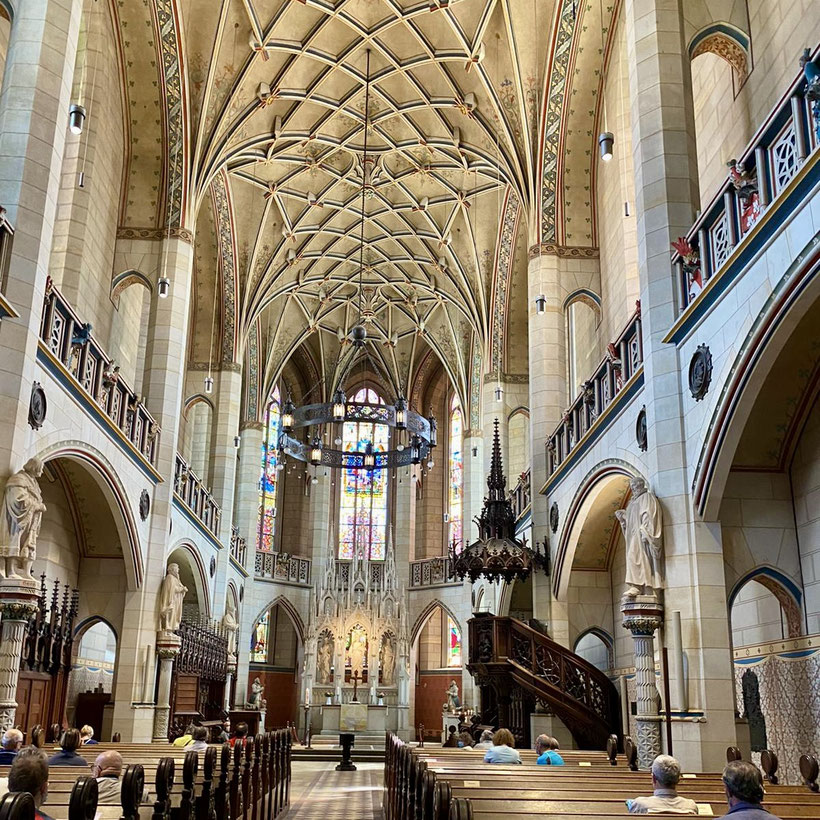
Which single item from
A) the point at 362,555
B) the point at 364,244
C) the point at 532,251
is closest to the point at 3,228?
the point at 532,251

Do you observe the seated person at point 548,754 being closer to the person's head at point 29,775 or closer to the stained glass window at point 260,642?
the person's head at point 29,775

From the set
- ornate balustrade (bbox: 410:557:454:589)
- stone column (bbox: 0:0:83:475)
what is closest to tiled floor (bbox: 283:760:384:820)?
stone column (bbox: 0:0:83:475)

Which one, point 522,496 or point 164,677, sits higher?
point 522,496

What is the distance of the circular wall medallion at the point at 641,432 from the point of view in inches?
456

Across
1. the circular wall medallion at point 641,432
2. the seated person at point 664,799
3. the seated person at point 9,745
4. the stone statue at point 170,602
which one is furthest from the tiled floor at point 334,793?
the seated person at point 664,799

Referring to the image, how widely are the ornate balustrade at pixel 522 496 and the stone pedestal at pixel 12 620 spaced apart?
1201cm

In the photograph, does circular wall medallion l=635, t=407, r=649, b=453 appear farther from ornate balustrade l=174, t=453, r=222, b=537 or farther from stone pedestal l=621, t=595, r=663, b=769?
ornate balustrade l=174, t=453, r=222, b=537

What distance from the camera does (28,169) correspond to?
435 inches

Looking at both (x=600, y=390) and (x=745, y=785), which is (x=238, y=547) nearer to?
(x=600, y=390)

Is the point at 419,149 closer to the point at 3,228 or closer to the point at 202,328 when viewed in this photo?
the point at 202,328

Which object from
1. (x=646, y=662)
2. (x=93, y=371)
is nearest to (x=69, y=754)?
(x=646, y=662)

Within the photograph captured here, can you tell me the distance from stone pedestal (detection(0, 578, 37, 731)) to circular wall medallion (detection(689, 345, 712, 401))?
294 inches

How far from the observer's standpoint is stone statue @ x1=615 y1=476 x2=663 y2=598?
1018 centimetres

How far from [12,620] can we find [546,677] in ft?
28.9
